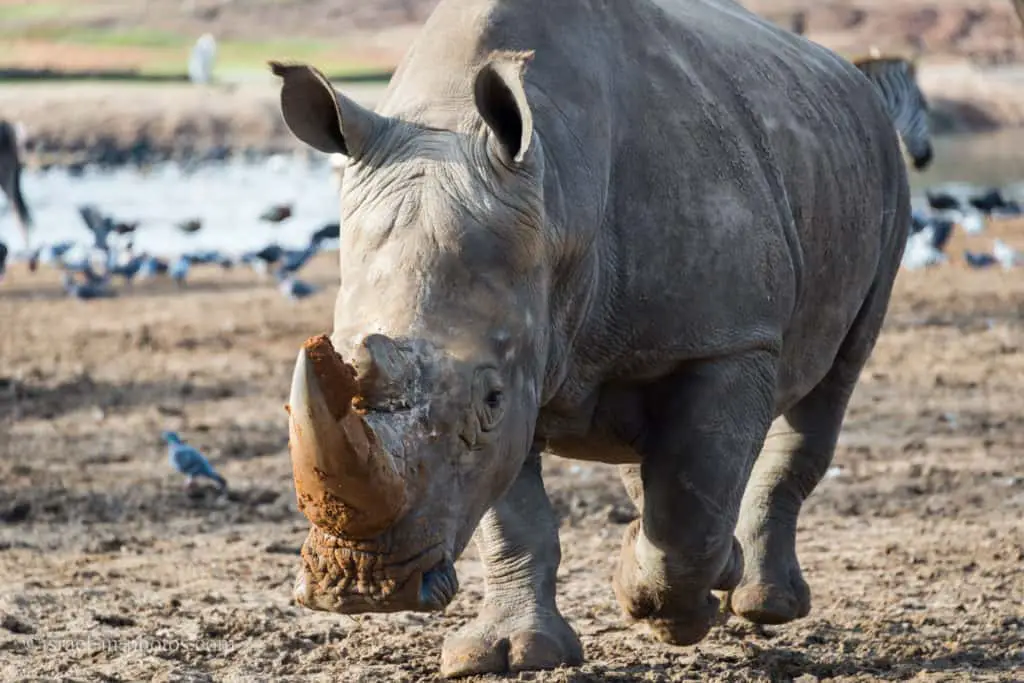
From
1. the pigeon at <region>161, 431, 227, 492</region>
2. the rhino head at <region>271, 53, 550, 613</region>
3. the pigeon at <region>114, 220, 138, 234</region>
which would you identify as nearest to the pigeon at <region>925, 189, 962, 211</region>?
the pigeon at <region>114, 220, 138, 234</region>

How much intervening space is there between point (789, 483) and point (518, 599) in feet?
4.29

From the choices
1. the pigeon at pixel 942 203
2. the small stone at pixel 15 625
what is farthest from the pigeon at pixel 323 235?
the small stone at pixel 15 625

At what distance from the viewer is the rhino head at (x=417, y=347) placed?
11.8ft

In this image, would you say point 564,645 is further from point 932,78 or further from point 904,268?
point 932,78

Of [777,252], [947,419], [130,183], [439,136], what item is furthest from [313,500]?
[130,183]

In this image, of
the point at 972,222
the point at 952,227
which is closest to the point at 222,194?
the point at 972,222

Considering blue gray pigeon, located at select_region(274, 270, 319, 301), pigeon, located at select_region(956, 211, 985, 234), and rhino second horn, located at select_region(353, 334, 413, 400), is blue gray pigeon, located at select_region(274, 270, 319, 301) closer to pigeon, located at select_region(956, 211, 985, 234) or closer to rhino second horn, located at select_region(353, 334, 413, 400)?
pigeon, located at select_region(956, 211, 985, 234)

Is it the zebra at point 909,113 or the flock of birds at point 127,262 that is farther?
the flock of birds at point 127,262

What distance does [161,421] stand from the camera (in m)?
9.70

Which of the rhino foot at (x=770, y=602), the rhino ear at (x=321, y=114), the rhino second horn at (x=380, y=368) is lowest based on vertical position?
the rhino foot at (x=770, y=602)

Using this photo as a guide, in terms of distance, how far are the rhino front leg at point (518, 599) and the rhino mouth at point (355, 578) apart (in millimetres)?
1220

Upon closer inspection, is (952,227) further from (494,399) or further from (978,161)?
(978,161)

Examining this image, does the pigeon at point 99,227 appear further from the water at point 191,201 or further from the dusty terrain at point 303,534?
the dusty terrain at point 303,534

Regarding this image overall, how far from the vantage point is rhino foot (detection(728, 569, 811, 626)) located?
18.3 feet
